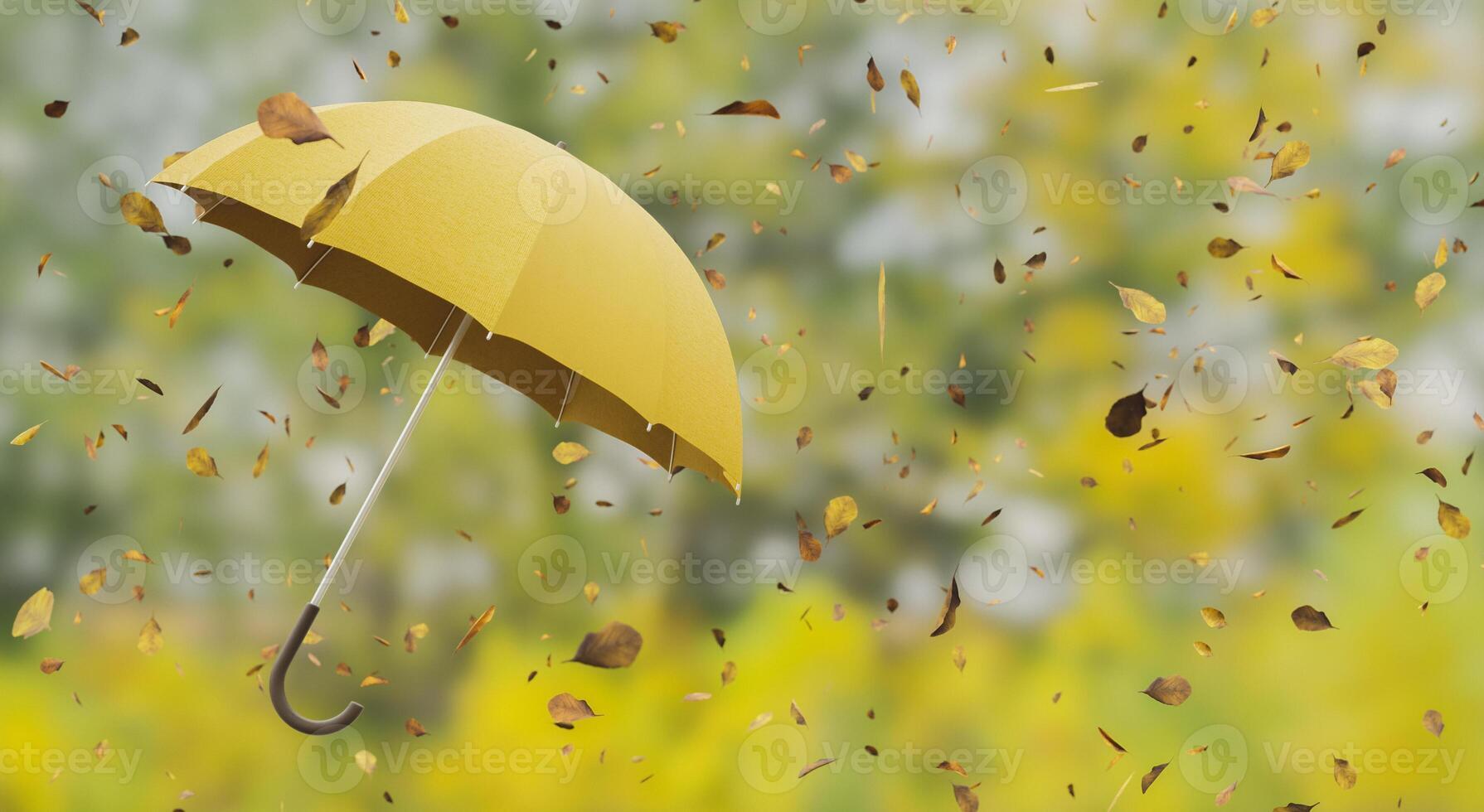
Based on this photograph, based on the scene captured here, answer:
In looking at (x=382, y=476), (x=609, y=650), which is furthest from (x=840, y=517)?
(x=382, y=476)

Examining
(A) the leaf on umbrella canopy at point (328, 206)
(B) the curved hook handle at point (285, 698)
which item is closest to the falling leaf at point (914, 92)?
(A) the leaf on umbrella canopy at point (328, 206)

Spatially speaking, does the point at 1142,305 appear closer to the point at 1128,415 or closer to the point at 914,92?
the point at 1128,415

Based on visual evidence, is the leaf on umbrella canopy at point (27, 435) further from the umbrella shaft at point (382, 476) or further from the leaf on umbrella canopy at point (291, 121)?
the leaf on umbrella canopy at point (291, 121)

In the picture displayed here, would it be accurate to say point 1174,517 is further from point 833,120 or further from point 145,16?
point 145,16

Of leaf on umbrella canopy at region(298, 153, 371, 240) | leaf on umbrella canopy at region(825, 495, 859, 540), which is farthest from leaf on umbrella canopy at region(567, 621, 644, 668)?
leaf on umbrella canopy at region(825, 495, 859, 540)

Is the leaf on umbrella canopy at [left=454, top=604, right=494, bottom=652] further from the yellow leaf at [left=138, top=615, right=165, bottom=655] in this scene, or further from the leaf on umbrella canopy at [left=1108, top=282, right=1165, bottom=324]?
the leaf on umbrella canopy at [left=1108, top=282, right=1165, bottom=324]

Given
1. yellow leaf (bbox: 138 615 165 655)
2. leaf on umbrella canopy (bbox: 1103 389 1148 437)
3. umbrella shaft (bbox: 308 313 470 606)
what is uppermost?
umbrella shaft (bbox: 308 313 470 606)
